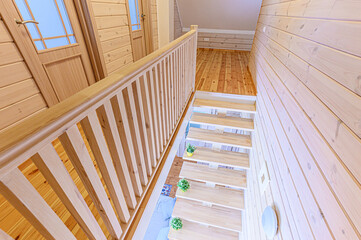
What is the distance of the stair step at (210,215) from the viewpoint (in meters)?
2.66

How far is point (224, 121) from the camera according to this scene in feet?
8.99

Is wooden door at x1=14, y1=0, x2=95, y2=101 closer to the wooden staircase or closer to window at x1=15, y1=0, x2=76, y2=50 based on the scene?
window at x1=15, y1=0, x2=76, y2=50

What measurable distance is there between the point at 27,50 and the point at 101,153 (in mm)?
1375

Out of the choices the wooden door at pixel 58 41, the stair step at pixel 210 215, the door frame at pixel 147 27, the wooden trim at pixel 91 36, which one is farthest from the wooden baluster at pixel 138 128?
the door frame at pixel 147 27

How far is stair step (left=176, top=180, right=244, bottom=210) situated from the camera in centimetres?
267

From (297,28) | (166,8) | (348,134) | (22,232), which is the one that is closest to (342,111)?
(348,134)

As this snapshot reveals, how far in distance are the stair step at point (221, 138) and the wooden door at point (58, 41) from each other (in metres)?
1.78

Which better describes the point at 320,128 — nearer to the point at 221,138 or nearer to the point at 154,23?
the point at 221,138

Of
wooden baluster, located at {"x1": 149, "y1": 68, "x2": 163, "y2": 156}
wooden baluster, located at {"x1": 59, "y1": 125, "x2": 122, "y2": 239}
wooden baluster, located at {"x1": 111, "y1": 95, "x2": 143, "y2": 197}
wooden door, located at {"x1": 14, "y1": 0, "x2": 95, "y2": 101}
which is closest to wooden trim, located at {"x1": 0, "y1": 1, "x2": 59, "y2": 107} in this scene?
wooden door, located at {"x1": 14, "y1": 0, "x2": 95, "y2": 101}

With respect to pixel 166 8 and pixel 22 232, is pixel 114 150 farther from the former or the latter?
pixel 166 8

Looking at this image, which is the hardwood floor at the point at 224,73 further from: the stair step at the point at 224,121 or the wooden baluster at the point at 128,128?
the wooden baluster at the point at 128,128

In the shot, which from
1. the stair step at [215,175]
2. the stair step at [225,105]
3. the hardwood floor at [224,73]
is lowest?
the stair step at [215,175]

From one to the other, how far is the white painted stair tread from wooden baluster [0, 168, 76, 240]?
2.35 m

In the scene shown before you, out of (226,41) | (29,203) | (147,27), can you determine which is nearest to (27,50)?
(29,203)
